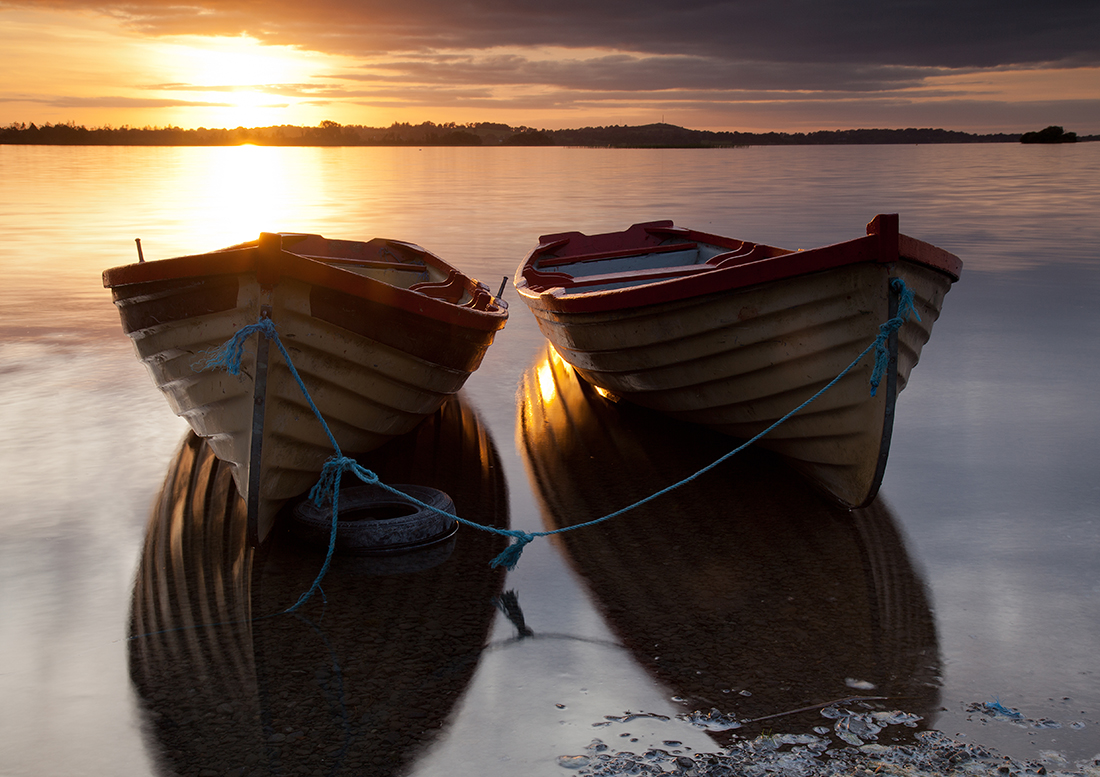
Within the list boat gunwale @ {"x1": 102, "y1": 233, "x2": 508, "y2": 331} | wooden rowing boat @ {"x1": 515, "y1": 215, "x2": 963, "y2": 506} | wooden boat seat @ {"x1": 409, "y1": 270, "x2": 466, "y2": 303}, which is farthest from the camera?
wooden boat seat @ {"x1": 409, "y1": 270, "x2": 466, "y2": 303}

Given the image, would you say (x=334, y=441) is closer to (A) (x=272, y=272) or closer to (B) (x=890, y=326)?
(A) (x=272, y=272)

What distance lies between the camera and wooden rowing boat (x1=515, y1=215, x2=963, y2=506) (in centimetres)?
445

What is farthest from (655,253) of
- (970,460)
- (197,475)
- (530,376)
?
(197,475)

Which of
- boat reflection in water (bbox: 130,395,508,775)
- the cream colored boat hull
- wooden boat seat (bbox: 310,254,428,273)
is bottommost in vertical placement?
boat reflection in water (bbox: 130,395,508,775)

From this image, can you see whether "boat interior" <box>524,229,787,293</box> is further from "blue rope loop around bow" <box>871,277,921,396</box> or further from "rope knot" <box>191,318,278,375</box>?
"rope knot" <box>191,318,278,375</box>

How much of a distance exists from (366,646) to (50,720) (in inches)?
42.8

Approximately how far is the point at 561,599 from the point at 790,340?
1917 mm

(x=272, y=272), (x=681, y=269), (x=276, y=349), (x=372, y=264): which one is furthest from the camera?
(x=372, y=264)

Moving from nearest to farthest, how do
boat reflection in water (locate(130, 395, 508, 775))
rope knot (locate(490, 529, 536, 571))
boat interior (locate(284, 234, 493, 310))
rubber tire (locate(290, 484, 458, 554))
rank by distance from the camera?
boat reflection in water (locate(130, 395, 508, 775)) → rope knot (locate(490, 529, 536, 571)) → rubber tire (locate(290, 484, 458, 554)) → boat interior (locate(284, 234, 493, 310))

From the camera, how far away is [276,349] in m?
4.16

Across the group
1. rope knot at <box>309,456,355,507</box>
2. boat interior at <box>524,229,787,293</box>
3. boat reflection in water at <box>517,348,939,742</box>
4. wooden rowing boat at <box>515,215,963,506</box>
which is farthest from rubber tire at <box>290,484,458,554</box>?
boat interior at <box>524,229,787,293</box>

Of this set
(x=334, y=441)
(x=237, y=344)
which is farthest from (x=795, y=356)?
(x=237, y=344)

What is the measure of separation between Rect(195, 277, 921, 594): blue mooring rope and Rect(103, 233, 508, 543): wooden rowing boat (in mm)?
65

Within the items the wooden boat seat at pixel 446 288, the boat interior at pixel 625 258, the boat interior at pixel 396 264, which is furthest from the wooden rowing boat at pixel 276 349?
the boat interior at pixel 625 258
